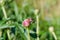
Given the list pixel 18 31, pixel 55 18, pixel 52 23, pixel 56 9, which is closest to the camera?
pixel 18 31

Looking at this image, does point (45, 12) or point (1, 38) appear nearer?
point (1, 38)

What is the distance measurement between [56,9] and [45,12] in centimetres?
11

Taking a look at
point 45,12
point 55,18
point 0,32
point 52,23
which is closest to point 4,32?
point 0,32

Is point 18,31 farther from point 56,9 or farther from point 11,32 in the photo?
point 56,9

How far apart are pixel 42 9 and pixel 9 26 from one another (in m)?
1.55

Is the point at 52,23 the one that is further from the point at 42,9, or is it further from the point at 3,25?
the point at 3,25

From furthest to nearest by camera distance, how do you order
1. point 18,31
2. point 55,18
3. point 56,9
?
1. point 56,9
2. point 55,18
3. point 18,31

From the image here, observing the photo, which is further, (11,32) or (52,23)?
(52,23)

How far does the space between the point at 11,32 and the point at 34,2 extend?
159cm

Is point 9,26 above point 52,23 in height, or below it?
above

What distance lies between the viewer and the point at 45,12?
8.03 ft

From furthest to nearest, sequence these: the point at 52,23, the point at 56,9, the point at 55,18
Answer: the point at 56,9 < the point at 55,18 < the point at 52,23

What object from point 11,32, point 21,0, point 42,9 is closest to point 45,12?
point 42,9

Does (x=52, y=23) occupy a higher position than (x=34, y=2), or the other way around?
(x=34, y=2)
